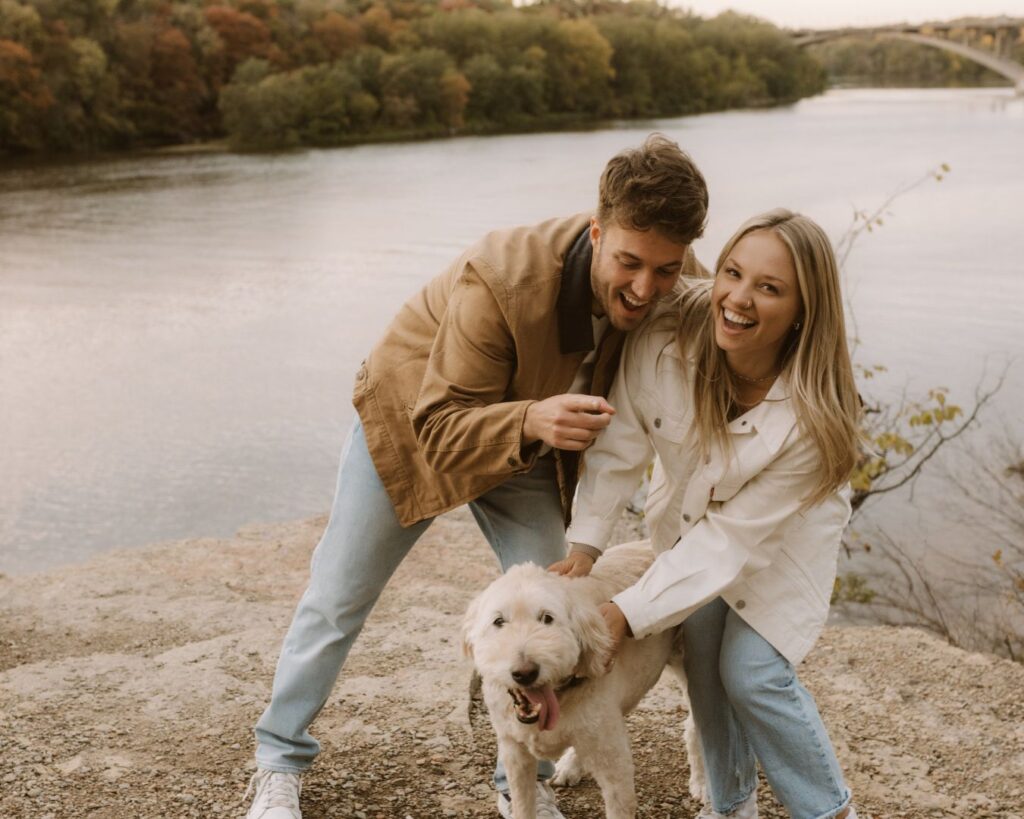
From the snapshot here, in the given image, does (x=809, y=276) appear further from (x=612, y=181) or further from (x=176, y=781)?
(x=176, y=781)

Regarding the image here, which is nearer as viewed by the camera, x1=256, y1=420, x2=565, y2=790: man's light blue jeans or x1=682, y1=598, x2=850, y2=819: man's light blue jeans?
x1=682, y1=598, x2=850, y2=819: man's light blue jeans

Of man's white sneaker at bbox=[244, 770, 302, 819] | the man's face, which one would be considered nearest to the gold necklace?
the man's face

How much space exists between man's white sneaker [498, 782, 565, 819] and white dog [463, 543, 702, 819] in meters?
0.29

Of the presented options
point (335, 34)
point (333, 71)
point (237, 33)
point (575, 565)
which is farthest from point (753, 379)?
point (335, 34)

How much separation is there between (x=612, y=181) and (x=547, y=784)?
7.15ft

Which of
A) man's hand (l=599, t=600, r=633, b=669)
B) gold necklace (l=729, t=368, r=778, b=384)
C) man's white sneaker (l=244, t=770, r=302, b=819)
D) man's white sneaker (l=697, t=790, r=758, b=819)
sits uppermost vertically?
gold necklace (l=729, t=368, r=778, b=384)

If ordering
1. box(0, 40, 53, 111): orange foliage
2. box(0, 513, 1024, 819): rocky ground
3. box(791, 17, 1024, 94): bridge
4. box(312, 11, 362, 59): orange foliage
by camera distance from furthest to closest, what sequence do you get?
box(791, 17, 1024, 94): bridge, box(312, 11, 362, 59): orange foliage, box(0, 40, 53, 111): orange foliage, box(0, 513, 1024, 819): rocky ground

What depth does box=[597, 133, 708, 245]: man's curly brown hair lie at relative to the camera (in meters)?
3.05

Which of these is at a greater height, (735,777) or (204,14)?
(204,14)

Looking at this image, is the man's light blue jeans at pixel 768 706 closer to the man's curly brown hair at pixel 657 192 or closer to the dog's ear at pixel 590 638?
the dog's ear at pixel 590 638

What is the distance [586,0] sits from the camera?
338 feet

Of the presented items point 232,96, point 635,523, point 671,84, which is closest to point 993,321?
point 635,523

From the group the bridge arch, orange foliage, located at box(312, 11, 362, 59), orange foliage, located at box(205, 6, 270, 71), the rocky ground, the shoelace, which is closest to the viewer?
the shoelace

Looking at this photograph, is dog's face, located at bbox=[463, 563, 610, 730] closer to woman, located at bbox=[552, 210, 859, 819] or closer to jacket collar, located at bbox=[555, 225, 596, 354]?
woman, located at bbox=[552, 210, 859, 819]
